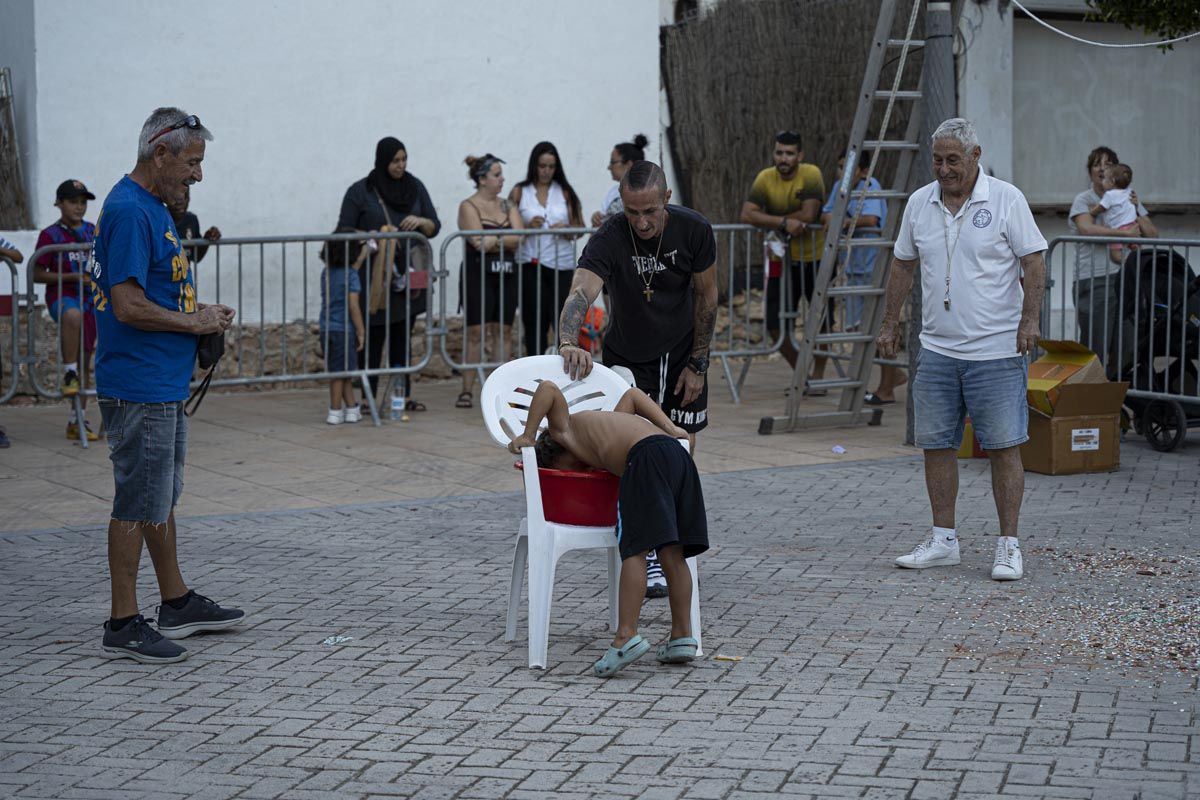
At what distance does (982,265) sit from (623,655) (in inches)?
104

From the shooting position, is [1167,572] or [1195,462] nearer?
[1167,572]

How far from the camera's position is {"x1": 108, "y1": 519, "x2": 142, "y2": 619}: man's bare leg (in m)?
5.78

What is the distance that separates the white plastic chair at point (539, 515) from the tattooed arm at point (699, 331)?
0.53m

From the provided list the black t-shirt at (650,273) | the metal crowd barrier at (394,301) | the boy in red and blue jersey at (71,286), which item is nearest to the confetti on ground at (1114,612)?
the black t-shirt at (650,273)

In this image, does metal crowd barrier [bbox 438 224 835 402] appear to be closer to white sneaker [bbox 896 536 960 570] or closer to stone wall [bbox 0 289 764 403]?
stone wall [bbox 0 289 764 403]

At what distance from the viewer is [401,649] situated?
19.4ft

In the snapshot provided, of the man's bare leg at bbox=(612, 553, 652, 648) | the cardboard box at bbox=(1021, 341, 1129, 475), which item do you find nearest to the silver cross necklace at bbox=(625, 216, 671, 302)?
the man's bare leg at bbox=(612, 553, 652, 648)

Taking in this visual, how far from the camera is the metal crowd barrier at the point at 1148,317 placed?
10.2m

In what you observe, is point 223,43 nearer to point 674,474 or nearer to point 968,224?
point 968,224

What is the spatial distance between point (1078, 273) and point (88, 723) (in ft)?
25.7

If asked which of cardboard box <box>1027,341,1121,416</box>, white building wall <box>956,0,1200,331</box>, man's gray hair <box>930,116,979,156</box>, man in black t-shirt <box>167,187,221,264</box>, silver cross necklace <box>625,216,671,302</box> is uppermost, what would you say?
white building wall <box>956,0,1200,331</box>

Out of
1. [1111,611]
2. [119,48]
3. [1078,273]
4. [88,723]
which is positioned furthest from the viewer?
[119,48]

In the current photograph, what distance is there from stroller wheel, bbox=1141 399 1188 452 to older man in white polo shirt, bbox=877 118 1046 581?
3.57m

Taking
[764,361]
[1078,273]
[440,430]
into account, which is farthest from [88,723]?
[764,361]
